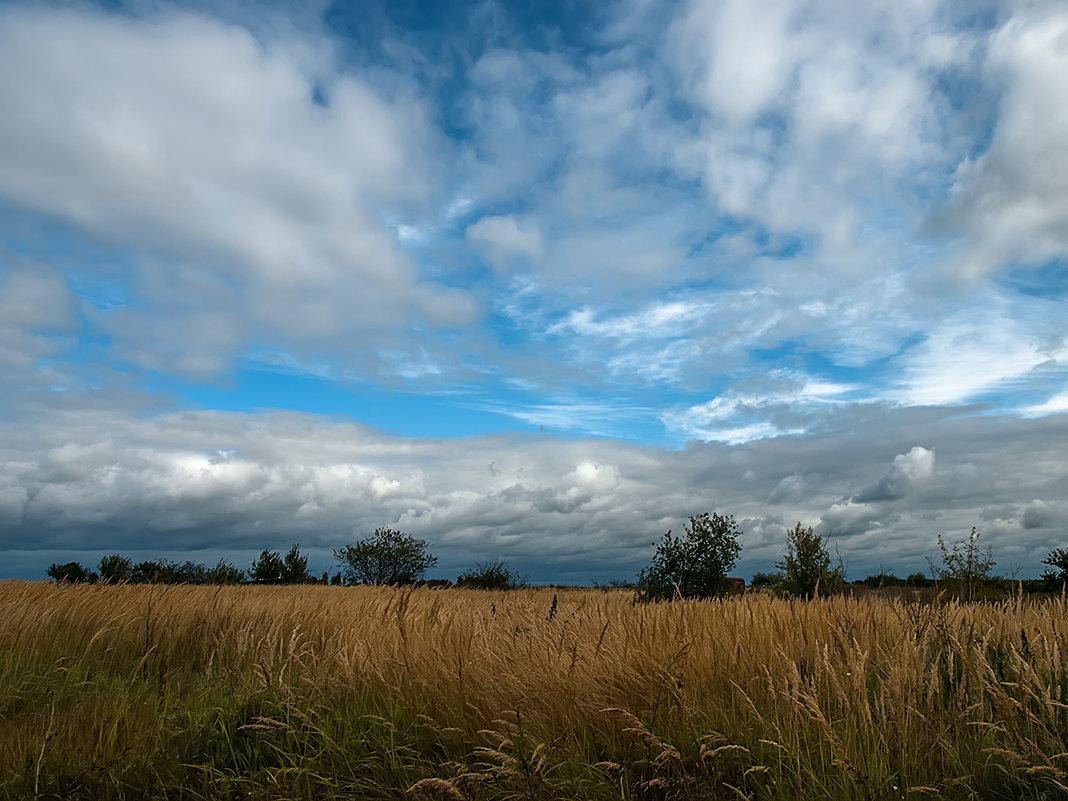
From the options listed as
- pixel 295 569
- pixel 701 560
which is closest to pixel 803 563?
pixel 701 560

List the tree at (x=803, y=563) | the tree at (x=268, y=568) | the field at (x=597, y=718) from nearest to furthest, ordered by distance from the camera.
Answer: the field at (x=597, y=718)
the tree at (x=803, y=563)
the tree at (x=268, y=568)

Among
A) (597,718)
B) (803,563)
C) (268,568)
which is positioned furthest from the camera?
(268,568)

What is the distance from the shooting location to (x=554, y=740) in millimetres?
4734

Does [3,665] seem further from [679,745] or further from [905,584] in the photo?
[905,584]

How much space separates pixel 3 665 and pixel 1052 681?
10856 mm

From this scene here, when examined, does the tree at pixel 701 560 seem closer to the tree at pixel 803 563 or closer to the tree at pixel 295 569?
the tree at pixel 803 563

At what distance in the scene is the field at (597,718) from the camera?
408cm

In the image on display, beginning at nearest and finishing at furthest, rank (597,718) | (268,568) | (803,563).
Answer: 1. (597,718)
2. (803,563)
3. (268,568)

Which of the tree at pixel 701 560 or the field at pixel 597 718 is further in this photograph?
the tree at pixel 701 560

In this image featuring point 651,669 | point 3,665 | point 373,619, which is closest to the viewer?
point 651,669

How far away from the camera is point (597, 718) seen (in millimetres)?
4957

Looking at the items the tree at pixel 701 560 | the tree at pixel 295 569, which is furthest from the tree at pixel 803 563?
the tree at pixel 295 569

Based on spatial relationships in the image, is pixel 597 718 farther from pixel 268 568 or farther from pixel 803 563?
pixel 268 568

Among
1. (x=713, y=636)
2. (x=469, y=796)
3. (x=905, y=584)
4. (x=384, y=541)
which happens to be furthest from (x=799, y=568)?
(x=384, y=541)
